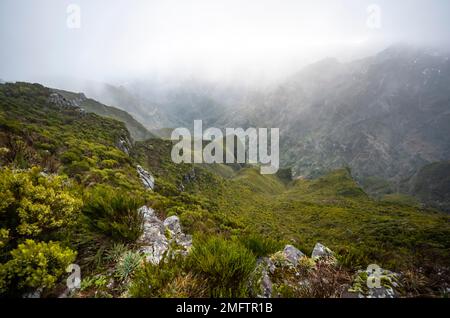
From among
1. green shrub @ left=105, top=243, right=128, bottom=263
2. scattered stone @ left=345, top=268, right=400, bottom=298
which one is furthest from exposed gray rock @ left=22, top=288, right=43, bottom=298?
scattered stone @ left=345, top=268, right=400, bottom=298

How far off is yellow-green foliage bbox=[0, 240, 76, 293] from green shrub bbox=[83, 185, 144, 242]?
109 centimetres

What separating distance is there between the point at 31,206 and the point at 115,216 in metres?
1.37

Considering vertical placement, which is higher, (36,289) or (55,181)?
(55,181)

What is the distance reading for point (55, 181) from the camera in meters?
4.01

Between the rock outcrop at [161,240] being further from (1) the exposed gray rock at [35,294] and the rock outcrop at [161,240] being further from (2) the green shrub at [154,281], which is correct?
(1) the exposed gray rock at [35,294]

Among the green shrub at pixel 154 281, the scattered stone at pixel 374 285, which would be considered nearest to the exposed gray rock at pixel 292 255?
the scattered stone at pixel 374 285

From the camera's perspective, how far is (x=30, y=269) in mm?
2562

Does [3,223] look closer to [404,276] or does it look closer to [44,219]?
[44,219]

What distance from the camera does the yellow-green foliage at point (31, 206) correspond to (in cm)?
315

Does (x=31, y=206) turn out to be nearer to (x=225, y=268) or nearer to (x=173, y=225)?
(x=225, y=268)

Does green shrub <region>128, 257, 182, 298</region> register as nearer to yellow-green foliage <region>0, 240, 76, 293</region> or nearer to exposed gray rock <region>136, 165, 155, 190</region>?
yellow-green foliage <region>0, 240, 76, 293</region>

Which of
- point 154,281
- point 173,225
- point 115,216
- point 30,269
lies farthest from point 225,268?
point 173,225
